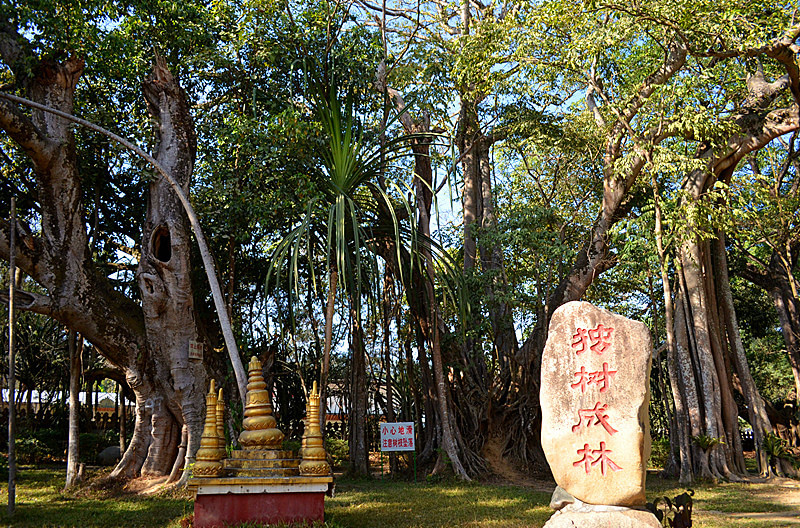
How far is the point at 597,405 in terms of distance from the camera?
452cm

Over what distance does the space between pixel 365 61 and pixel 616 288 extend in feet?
23.6

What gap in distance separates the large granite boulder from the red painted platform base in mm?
1988

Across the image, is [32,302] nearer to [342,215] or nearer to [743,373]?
[342,215]

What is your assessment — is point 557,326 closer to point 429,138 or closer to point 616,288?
point 429,138

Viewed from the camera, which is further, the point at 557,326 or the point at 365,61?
the point at 365,61

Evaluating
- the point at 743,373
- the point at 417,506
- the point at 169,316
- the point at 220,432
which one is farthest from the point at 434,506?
the point at 743,373

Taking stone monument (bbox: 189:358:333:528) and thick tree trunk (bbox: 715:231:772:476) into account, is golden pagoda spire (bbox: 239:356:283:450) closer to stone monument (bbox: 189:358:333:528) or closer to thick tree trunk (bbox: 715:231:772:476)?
stone monument (bbox: 189:358:333:528)

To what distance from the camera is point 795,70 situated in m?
8.66

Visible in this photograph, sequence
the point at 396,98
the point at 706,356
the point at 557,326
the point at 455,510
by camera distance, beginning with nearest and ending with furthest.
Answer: the point at 557,326 → the point at 455,510 → the point at 706,356 → the point at 396,98

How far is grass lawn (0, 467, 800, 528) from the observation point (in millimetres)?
6016

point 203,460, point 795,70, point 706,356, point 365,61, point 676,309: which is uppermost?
point 365,61

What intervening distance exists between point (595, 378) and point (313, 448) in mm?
2332

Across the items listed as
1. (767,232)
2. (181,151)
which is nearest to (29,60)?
(181,151)

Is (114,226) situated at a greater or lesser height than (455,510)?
Answer: greater
